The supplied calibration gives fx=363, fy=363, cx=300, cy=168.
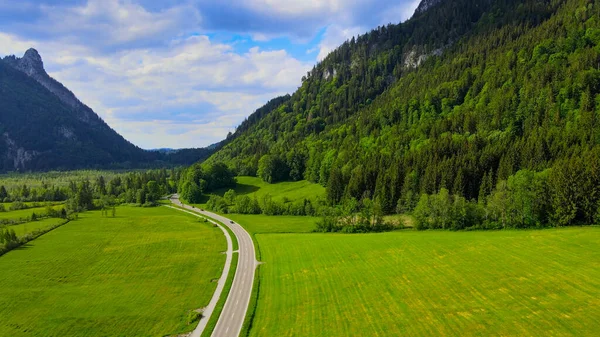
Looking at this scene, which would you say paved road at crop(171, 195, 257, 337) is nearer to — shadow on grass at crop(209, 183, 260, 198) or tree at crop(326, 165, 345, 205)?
tree at crop(326, 165, 345, 205)

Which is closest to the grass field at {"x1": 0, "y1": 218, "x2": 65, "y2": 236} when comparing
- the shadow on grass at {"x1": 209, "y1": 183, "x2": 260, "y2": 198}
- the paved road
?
the shadow on grass at {"x1": 209, "y1": 183, "x2": 260, "y2": 198}

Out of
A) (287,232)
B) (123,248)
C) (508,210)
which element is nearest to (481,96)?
(508,210)

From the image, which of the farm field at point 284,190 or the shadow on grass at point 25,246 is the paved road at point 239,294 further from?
the farm field at point 284,190

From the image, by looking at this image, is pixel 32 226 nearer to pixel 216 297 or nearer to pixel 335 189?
pixel 216 297

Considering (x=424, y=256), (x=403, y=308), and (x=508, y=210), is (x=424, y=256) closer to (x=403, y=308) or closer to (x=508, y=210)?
(x=403, y=308)

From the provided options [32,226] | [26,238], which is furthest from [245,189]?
[26,238]

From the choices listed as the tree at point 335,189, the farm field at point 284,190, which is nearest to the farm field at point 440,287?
the tree at point 335,189
